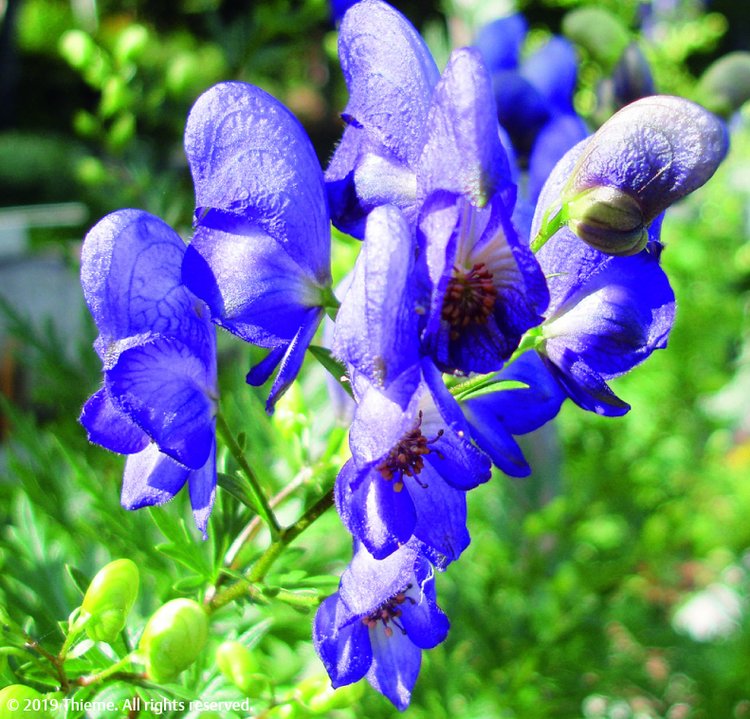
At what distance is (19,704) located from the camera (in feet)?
1.20

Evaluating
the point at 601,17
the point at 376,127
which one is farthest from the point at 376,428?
the point at 601,17

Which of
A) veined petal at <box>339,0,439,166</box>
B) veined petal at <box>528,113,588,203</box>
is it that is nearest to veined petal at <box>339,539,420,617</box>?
veined petal at <box>339,0,439,166</box>

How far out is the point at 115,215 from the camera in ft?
1.39

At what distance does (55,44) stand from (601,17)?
7751mm

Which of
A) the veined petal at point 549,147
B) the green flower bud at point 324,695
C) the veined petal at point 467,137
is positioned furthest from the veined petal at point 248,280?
the veined petal at point 549,147

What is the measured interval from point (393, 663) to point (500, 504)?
866 millimetres

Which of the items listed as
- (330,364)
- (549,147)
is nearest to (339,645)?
(330,364)

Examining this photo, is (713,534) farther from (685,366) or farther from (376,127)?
(376,127)

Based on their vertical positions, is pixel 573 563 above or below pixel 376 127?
below

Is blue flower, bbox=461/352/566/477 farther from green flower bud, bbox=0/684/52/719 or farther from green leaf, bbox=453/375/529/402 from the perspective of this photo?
green flower bud, bbox=0/684/52/719

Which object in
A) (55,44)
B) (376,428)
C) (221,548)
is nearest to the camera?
(376,428)

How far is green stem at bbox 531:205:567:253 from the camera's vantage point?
0.43 m

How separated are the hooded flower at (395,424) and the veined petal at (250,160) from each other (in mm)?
83

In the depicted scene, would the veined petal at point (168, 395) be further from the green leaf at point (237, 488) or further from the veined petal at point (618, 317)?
the veined petal at point (618, 317)
